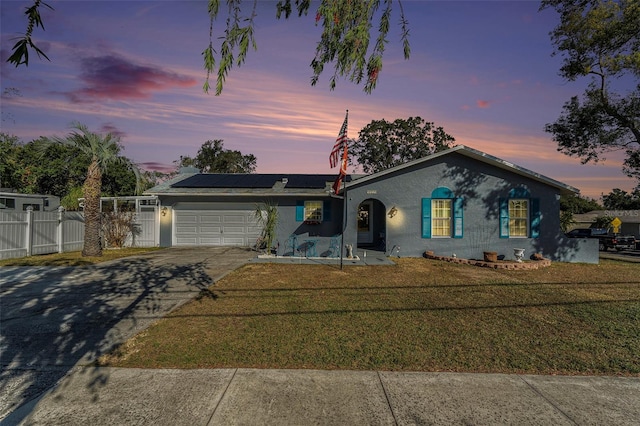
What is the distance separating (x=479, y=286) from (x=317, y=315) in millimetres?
5313

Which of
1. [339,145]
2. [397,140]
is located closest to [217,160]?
[397,140]

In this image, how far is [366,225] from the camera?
1977 centimetres

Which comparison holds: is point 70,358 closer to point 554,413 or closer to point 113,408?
point 113,408

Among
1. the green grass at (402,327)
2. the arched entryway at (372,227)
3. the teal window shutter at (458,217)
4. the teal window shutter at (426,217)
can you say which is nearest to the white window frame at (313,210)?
the arched entryway at (372,227)

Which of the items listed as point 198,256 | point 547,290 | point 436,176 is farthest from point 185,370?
point 436,176

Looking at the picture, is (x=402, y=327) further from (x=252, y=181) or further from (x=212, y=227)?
(x=252, y=181)

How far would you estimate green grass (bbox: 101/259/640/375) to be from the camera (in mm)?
4480

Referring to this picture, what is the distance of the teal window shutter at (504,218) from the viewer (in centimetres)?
1421

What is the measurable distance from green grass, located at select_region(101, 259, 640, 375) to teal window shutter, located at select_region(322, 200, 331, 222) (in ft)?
24.4

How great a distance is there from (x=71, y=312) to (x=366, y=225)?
15.3 meters

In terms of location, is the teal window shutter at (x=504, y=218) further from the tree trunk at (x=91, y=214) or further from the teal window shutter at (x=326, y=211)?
the tree trunk at (x=91, y=214)

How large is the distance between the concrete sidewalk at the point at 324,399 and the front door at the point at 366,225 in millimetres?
14471

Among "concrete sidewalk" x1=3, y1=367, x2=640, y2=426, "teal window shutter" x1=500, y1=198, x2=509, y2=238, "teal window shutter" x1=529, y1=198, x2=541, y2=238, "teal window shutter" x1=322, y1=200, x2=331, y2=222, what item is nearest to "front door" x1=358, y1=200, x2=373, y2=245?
"teal window shutter" x1=322, y1=200, x2=331, y2=222

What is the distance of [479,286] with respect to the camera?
9.20 metres
